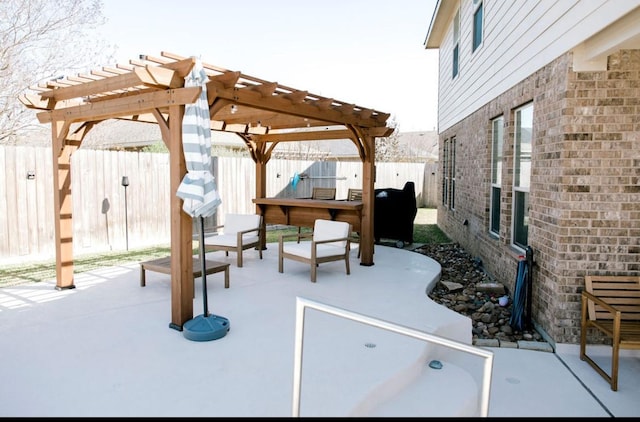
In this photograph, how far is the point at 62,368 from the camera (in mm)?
3498

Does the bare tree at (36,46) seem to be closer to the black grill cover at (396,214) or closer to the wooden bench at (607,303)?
the black grill cover at (396,214)

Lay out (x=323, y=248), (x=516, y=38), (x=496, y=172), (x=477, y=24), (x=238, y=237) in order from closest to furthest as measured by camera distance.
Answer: (x=516, y=38), (x=323, y=248), (x=238, y=237), (x=496, y=172), (x=477, y=24)

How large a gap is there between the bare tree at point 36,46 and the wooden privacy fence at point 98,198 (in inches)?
174

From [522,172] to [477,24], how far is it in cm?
404

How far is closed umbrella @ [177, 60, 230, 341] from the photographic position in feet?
13.4

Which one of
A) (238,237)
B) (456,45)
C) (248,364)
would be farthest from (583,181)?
(456,45)

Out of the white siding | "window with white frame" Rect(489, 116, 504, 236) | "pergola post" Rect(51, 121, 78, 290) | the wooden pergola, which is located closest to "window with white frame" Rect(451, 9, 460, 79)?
the white siding

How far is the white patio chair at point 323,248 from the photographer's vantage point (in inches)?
254

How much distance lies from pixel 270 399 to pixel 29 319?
126 inches

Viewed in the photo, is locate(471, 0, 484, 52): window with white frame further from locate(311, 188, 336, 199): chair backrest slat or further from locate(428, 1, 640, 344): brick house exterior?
locate(311, 188, 336, 199): chair backrest slat

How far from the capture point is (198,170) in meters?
4.12

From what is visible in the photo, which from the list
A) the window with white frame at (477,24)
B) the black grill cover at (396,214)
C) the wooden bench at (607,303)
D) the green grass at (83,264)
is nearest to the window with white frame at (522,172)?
the wooden bench at (607,303)

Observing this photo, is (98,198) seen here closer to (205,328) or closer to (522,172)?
(205,328)

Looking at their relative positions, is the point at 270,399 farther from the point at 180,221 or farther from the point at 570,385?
the point at 570,385
